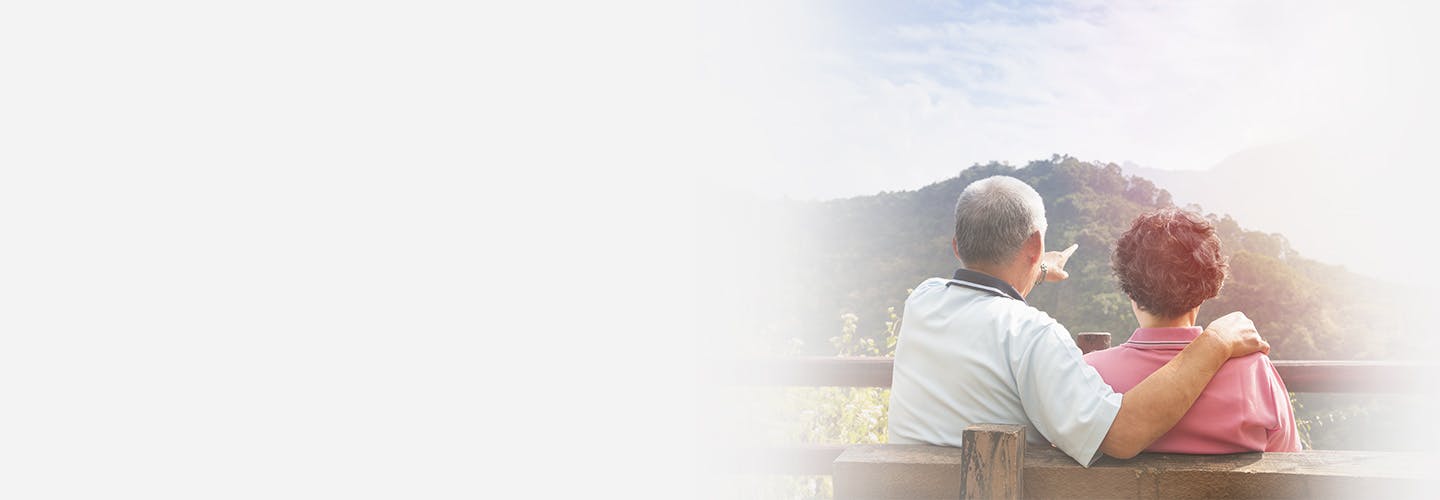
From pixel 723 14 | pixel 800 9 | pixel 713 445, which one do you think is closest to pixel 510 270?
pixel 713 445

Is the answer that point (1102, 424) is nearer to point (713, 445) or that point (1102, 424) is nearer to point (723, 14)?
point (713, 445)

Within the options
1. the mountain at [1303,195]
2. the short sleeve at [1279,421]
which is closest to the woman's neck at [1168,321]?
the short sleeve at [1279,421]

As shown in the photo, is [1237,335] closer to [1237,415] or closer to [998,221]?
[1237,415]

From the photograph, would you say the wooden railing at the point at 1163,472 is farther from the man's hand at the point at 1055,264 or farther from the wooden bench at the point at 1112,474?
the man's hand at the point at 1055,264

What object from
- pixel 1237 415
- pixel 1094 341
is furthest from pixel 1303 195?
pixel 1237 415

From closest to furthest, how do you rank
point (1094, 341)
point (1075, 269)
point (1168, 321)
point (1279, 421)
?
point (1279, 421) → point (1168, 321) → point (1094, 341) → point (1075, 269)

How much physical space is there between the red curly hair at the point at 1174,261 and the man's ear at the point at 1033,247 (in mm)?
141

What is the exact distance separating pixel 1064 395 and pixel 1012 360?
0.33 feet

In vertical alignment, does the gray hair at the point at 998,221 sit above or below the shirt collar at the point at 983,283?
above

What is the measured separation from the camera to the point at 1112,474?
126 cm

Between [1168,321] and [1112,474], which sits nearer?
[1112,474]

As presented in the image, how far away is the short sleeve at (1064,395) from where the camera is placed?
127cm

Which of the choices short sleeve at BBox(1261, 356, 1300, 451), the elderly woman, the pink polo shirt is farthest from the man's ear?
short sleeve at BBox(1261, 356, 1300, 451)

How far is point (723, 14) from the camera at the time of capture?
420 inches
